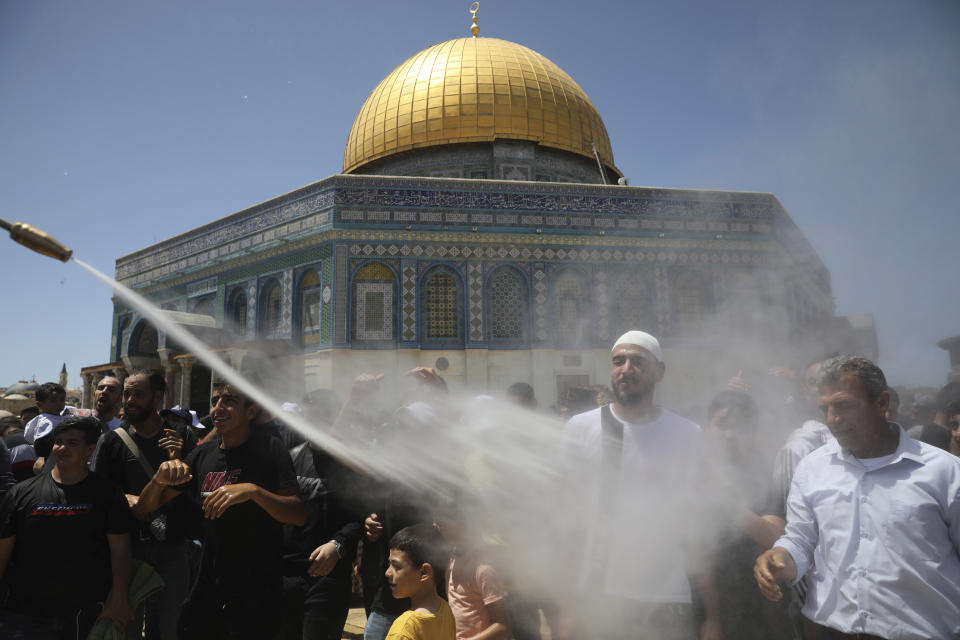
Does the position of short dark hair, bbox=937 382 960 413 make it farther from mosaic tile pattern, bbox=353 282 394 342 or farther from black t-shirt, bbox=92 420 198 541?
mosaic tile pattern, bbox=353 282 394 342

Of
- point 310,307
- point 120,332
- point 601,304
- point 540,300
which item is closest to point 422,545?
point 540,300

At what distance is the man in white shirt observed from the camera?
6.31 ft

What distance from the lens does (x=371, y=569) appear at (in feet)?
11.3

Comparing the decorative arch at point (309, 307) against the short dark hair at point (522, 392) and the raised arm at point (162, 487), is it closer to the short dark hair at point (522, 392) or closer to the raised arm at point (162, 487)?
the short dark hair at point (522, 392)

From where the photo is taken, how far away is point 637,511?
2.46m

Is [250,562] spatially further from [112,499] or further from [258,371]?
[258,371]

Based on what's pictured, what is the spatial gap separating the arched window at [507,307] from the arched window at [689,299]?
4.34m

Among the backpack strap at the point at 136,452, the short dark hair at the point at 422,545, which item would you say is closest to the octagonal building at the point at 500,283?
the backpack strap at the point at 136,452

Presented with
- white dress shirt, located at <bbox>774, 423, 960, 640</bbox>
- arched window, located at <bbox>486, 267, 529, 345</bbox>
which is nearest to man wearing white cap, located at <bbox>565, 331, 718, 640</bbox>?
white dress shirt, located at <bbox>774, 423, 960, 640</bbox>

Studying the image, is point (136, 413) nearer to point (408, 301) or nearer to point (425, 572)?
point (425, 572)

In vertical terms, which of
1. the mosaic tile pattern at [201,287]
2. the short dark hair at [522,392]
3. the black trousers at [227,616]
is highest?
the mosaic tile pattern at [201,287]

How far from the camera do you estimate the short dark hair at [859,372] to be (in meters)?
2.16

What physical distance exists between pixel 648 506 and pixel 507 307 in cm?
1321

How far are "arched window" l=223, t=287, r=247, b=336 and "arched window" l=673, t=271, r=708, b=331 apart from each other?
12.6 meters
